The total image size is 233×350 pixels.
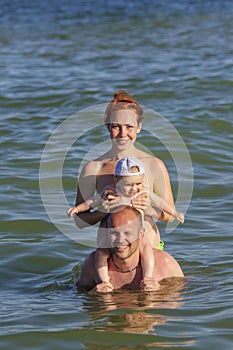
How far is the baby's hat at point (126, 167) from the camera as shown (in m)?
5.68

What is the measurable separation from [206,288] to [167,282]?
317 mm

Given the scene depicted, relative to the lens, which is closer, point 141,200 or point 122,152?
point 141,200

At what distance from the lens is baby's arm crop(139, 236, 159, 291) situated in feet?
19.6

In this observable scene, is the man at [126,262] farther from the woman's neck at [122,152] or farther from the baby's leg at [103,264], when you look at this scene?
the woman's neck at [122,152]

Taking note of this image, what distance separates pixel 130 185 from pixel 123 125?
21.0 inches

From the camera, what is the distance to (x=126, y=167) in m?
5.68

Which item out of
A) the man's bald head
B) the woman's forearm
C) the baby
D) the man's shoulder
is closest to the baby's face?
the baby

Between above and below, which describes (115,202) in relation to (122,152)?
below

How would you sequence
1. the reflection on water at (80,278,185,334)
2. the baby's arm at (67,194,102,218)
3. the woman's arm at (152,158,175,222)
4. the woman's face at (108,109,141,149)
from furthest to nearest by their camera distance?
the woman's arm at (152,158,175,222) < the woman's face at (108,109,141,149) < the baby's arm at (67,194,102,218) < the reflection on water at (80,278,185,334)

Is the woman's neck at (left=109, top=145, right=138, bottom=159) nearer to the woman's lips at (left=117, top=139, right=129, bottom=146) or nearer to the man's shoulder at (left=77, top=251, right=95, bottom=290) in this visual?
the woman's lips at (left=117, top=139, right=129, bottom=146)

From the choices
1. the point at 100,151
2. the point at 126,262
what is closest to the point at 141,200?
the point at 126,262

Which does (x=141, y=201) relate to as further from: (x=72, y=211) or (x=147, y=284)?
(x=147, y=284)

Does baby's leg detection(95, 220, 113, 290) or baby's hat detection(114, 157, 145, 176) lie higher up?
baby's hat detection(114, 157, 145, 176)

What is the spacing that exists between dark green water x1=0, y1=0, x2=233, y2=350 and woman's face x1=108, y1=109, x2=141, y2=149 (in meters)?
1.09
